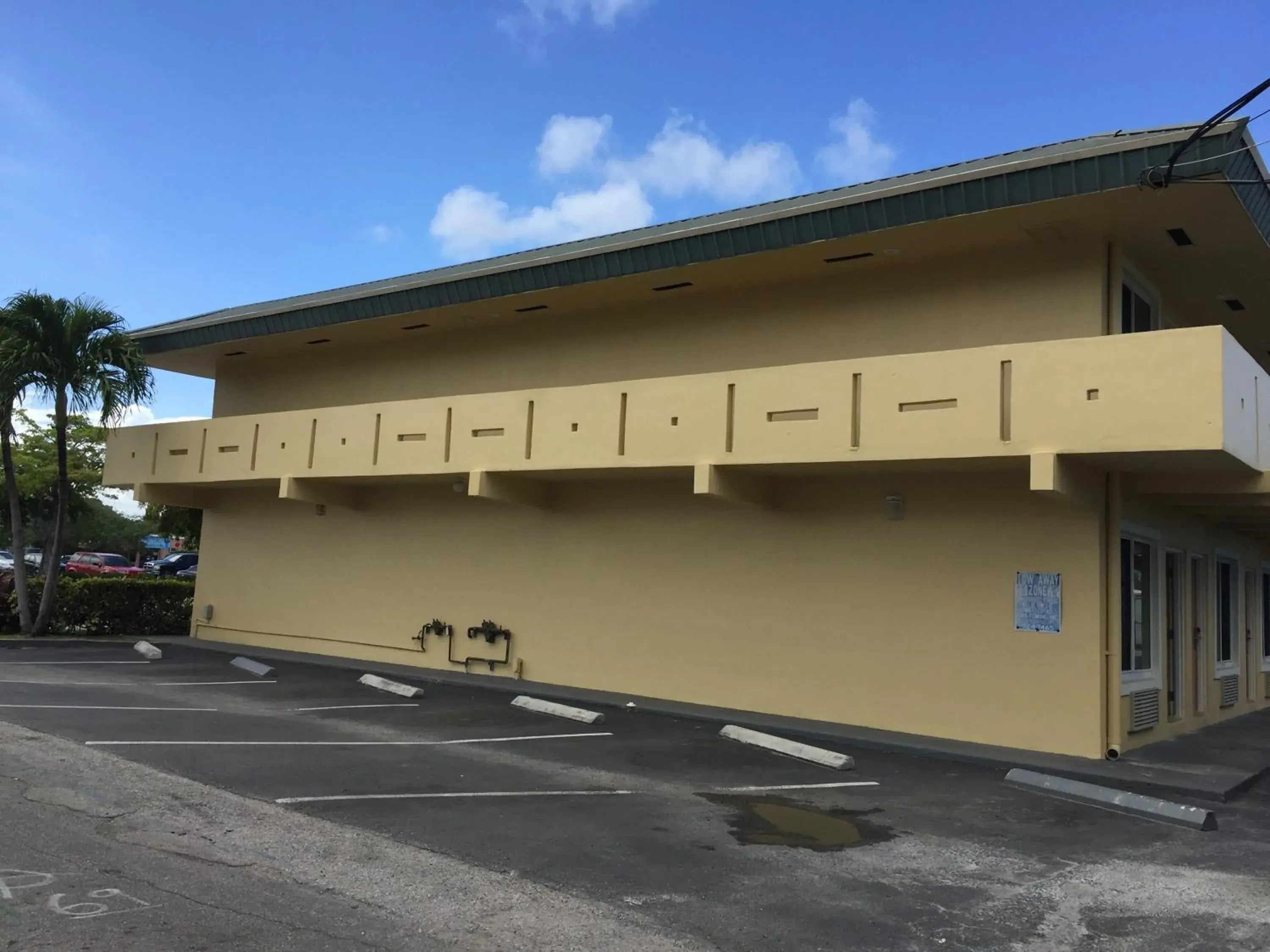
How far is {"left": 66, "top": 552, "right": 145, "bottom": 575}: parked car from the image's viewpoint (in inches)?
1672

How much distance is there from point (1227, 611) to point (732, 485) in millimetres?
9717

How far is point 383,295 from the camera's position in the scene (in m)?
16.5

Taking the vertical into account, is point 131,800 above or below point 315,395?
below

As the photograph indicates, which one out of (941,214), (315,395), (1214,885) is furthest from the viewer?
(315,395)

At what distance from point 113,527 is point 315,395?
189 feet

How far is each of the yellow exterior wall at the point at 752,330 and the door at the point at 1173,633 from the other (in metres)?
4.42

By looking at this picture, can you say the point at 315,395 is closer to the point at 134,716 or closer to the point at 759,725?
the point at 134,716

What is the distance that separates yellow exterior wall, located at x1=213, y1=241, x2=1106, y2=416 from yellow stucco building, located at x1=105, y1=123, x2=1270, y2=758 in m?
0.04

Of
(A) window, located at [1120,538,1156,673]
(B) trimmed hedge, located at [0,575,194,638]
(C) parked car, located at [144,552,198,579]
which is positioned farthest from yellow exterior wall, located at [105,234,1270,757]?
(C) parked car, located at [144,552,198,579]

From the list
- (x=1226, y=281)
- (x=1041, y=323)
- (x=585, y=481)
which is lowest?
(x=585, y=481)

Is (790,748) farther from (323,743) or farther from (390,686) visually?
(390,686)

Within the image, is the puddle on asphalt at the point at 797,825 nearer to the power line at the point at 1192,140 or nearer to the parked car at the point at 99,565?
the power line at the point at 1192,140

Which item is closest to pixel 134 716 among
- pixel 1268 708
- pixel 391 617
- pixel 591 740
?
pixel 591 740

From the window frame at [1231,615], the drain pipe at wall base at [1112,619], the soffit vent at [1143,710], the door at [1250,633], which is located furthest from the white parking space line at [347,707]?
the door at [1250,633]
